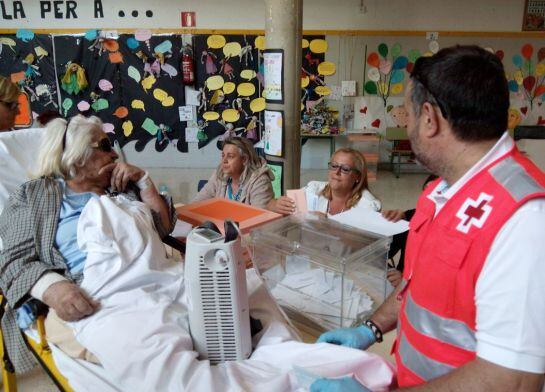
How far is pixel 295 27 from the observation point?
3.21 meters

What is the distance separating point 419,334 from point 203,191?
209 centimetres

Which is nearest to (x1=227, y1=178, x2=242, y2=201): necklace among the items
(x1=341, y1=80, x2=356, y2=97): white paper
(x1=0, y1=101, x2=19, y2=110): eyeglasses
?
(x1=0, y1=101, x2=19, y2=110): eyeglasses

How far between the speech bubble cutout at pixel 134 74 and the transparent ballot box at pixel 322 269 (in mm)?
4807

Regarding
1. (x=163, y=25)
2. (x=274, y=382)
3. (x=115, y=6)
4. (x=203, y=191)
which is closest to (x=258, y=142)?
(x=163, y=25)

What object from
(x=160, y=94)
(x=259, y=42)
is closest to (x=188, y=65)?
(x=160, y=94)

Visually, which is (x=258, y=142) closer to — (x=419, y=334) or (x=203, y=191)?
(x=203, y=191)

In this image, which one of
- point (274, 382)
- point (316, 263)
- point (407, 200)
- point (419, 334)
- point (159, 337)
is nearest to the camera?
point (419, 334)

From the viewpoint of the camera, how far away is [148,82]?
574cm

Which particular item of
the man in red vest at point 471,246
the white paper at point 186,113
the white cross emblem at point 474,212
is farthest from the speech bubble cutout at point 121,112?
the white cross emblem at point 474,212

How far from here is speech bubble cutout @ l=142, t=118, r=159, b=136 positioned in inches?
233

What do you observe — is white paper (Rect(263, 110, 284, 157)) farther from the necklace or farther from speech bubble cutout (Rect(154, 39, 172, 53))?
speech bubble cutout (Rect(154, 39, 172, 53))

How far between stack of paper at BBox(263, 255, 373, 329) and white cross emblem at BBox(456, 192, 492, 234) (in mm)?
624

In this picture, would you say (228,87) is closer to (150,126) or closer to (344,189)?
(150,126)

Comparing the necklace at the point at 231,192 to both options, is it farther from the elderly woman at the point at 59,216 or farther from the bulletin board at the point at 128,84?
the bulletin board at the point at 128,84
